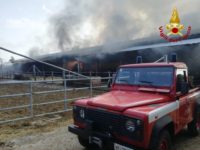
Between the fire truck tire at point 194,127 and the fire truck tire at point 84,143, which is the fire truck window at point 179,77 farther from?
the fire truck tire at point 84,143

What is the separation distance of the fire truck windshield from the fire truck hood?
0.90 ft

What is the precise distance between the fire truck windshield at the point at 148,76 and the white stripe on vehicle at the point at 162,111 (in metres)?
0.42

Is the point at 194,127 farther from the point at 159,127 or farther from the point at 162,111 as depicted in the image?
the point at 159,127

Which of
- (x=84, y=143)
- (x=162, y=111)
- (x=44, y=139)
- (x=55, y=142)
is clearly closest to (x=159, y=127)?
(x=162, y=111)

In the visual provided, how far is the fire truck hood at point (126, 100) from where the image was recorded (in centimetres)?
407

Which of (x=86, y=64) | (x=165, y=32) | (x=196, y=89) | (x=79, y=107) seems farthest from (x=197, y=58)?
(x=86, y=64)

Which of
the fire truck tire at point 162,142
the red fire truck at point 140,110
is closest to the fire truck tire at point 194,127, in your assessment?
the red fire truck at point 140,110

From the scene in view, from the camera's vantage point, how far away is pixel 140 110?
385 cm

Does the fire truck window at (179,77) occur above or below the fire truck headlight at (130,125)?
above

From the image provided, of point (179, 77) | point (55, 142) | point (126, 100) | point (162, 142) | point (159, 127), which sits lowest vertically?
point (55, 142)

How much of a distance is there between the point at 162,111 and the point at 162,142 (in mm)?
507

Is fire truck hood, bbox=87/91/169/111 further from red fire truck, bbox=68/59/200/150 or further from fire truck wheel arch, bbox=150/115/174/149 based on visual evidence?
fire truck wheel arch, bbox=150/115/174/149

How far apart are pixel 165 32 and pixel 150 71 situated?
636 inches

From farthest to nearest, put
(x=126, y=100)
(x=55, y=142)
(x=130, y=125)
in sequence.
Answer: (x=55, y=142) → (x=126, y=100) → (x=130, y=125)
